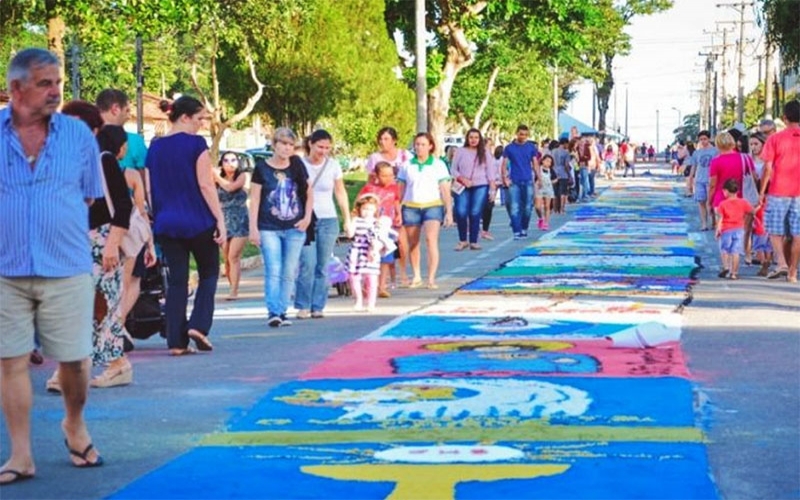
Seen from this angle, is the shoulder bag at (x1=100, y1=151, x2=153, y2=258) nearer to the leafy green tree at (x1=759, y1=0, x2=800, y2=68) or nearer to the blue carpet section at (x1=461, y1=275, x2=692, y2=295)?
the blue carpet section at (x1=461, y1=275, x2=692, y2=295)

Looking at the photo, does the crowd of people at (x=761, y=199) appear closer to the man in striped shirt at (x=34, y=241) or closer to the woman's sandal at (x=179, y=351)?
the woman's sandal at (x=179, y=351)

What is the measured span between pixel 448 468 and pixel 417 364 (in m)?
4.02

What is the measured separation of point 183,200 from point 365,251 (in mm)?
4374

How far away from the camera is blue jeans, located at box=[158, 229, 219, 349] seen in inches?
530

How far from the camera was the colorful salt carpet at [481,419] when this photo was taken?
8125mm

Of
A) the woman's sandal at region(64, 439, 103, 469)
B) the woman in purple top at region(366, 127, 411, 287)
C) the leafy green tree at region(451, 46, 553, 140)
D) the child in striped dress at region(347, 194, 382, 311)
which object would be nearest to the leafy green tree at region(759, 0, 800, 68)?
the woman in purple top at region(366, 127, 411, 287)

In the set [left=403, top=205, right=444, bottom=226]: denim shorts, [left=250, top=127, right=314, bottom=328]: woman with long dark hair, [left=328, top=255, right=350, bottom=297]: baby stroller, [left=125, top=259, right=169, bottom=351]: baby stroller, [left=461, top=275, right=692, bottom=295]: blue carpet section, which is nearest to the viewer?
[left=125, top=259, right=169, bottom=351]: baby stroller

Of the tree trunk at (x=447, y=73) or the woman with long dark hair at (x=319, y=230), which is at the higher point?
the tree trunk at (x=447, y=73)

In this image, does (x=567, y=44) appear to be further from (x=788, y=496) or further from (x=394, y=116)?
(x=788, y=496)

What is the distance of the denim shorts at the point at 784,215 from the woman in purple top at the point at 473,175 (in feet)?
24.0

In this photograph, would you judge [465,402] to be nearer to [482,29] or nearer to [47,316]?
[47,316]

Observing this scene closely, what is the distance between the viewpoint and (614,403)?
34.1 ft

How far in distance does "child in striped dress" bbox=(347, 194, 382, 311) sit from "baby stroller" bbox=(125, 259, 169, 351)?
343 centimetres

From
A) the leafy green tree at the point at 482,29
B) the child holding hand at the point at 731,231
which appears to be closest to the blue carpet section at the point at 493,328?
the child holding hand at the point at 731,231
